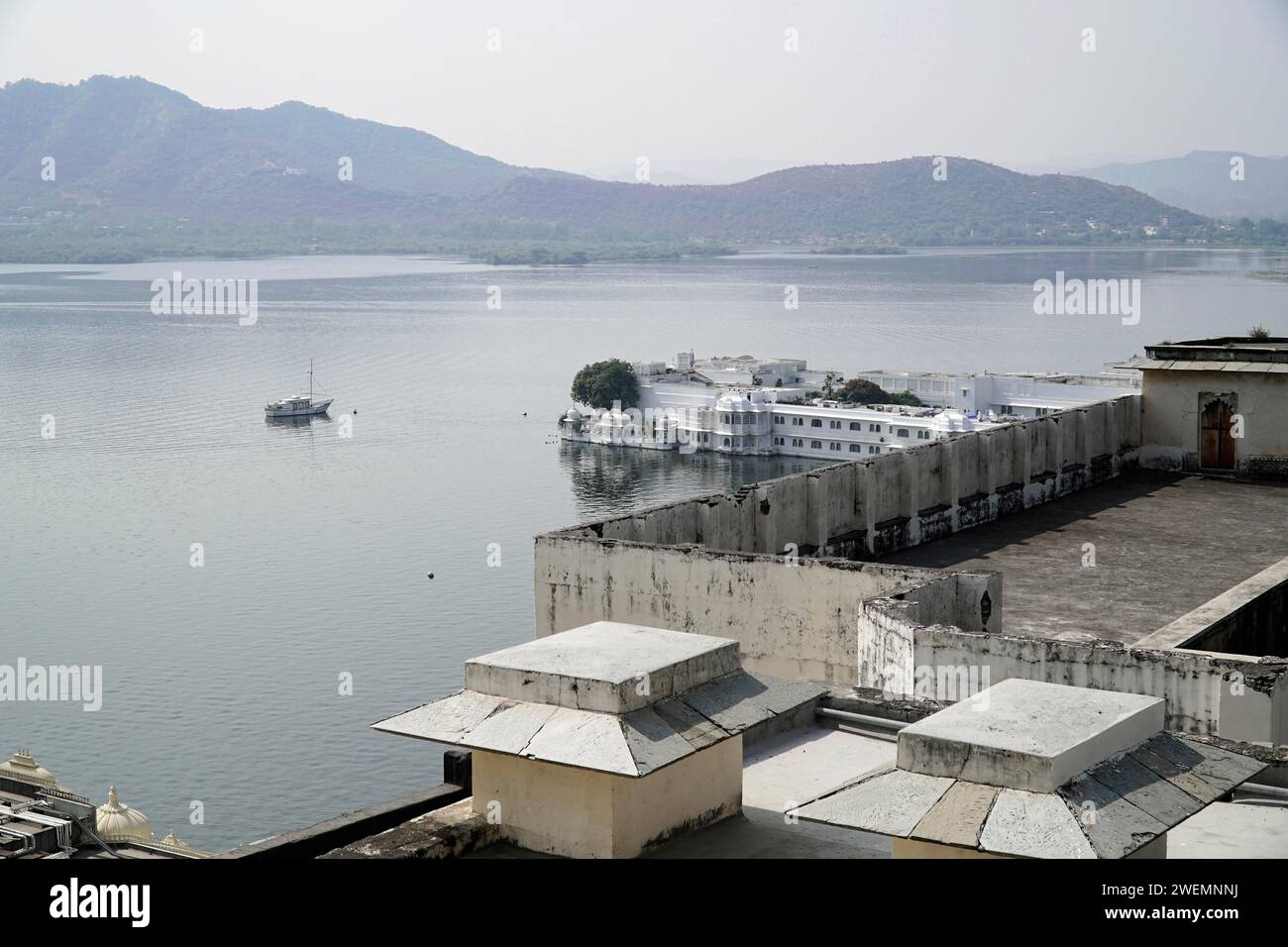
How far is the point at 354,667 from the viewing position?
60625 mm

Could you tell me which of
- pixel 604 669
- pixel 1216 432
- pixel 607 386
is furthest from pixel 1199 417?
pixel 607 386

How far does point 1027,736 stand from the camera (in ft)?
25.3

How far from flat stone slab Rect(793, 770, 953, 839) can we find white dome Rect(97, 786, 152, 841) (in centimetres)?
3309

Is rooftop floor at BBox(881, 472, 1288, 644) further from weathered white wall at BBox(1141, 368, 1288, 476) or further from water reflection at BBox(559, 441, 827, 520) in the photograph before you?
water reflection at BBox(559, 441, 827, 520)

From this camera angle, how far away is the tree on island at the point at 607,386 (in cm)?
12988

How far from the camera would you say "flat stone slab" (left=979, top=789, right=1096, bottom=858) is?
7.02m

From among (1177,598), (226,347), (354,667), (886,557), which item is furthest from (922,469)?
(226,347)

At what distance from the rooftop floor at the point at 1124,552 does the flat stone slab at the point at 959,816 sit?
1085 centimetres

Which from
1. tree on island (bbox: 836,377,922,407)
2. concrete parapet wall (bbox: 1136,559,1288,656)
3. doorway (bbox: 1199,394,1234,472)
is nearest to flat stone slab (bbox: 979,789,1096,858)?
concrete parapet wall (bbox: 1136,559,1288,656)

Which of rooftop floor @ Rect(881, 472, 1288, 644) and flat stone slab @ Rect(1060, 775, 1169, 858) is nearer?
flat stone slab @ Rect(1060, 775, 1169, 858)

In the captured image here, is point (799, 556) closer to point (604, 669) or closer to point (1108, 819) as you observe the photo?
point (604, 669)

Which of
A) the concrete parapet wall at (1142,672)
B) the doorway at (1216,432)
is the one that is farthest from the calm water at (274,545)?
the concrete parapet wall at (1142,672)

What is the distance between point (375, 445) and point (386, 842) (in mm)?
112352
